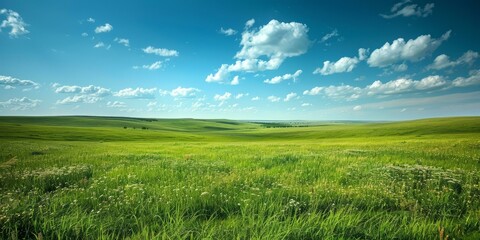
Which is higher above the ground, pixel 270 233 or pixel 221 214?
pixel 270 233

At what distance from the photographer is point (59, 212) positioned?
4.75 meters

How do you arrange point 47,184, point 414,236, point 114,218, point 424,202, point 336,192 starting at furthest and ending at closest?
point 47,184 < point 336,192 < point 424,202 < point 114,218 < point 414,236

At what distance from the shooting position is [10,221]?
419 cm

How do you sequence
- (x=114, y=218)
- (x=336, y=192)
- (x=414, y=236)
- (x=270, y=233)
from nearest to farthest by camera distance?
(x=270, y=233) < (x=414, y=236) < (x=114, y=218) < (x=336, y=192)

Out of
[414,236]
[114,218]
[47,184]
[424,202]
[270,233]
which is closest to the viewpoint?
[270,233]

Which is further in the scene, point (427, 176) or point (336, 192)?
point (427, 176)

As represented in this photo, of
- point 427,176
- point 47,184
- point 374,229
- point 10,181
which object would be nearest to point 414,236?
point 374,229

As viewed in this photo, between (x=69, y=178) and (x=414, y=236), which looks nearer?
(x=414, y=236)

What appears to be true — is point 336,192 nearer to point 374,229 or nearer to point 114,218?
point 374,229

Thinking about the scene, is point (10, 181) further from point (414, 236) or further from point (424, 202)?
point (424, 202)

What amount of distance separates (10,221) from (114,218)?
4.98ft


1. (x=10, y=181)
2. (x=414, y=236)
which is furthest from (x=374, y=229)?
(x=10, y=181)

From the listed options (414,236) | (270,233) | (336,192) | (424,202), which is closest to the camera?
(270,233)

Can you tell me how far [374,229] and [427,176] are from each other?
5576mm
